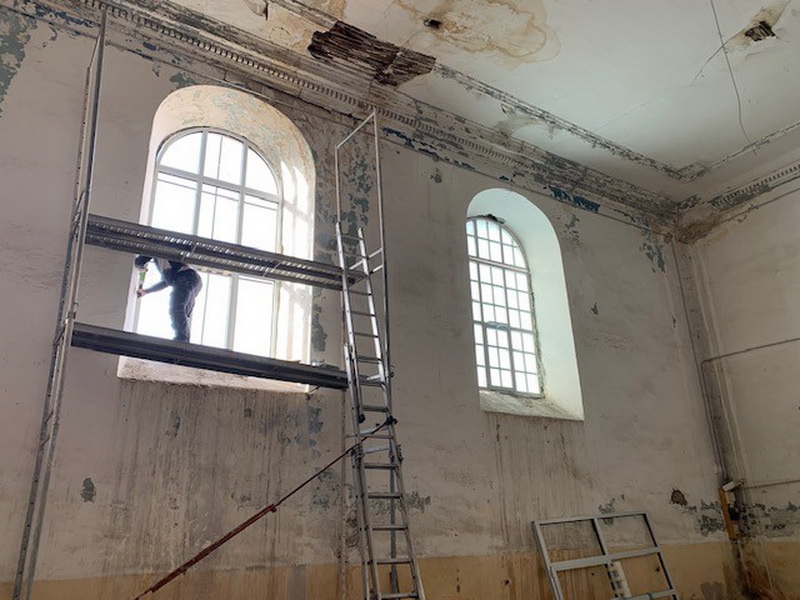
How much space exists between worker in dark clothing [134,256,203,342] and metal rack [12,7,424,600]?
9.3 inches

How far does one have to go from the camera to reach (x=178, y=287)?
4.82m

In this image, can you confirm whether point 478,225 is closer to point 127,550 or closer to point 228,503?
point 228,503

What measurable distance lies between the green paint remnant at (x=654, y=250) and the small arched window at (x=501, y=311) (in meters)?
1.85

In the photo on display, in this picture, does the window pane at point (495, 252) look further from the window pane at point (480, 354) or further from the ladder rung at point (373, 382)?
the ladder rung at point (373, 382)

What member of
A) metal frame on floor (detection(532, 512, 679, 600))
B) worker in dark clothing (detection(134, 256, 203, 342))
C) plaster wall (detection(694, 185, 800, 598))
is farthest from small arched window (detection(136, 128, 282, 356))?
plaster wall (detection(694, 185, 800, 598))

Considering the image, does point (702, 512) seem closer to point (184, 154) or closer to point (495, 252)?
point (495, 252)

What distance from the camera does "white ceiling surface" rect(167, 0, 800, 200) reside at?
18.8 ft

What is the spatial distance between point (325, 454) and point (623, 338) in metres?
4.25

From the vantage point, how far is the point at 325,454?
16.5 ft

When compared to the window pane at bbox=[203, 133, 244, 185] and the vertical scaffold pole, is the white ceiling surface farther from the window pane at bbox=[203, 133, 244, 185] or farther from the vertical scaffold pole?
the vertical scaffold pole

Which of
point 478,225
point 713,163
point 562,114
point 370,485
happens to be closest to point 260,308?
point 370,485

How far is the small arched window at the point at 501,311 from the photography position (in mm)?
7074

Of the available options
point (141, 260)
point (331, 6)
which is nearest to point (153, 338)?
point (141, 260)

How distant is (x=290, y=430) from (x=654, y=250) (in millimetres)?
5905
